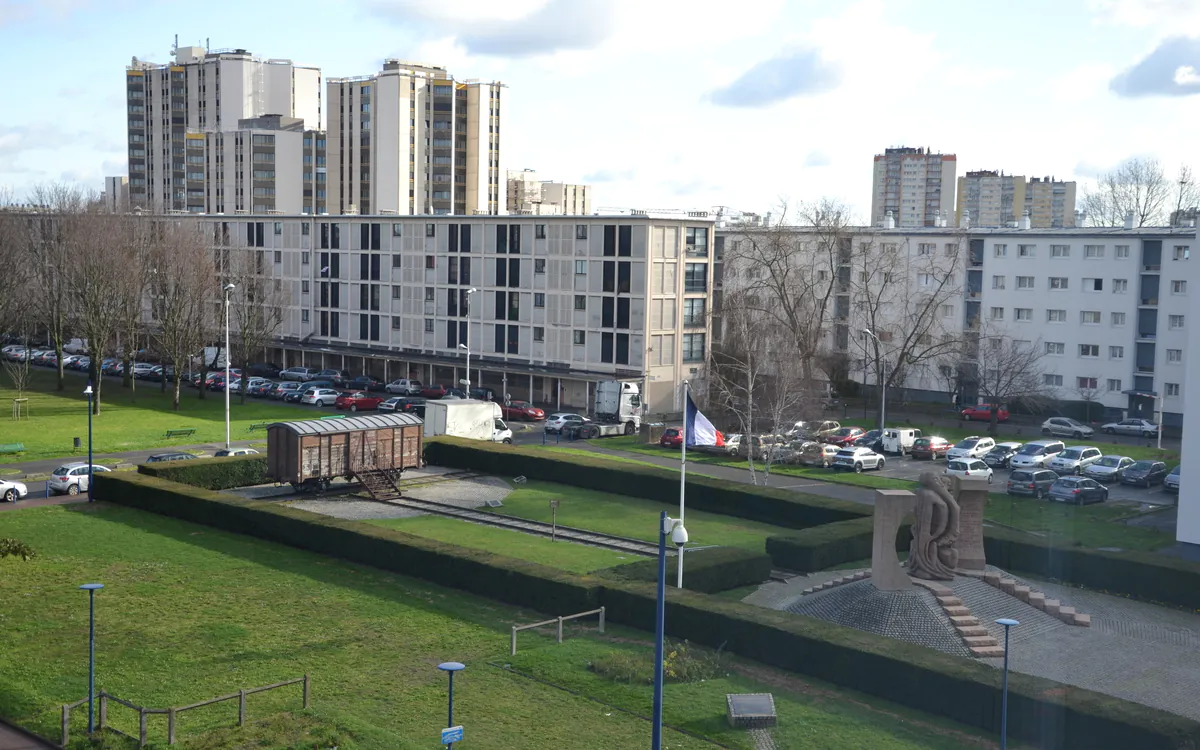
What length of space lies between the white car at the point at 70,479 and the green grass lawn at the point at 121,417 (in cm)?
883

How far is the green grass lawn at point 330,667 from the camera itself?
19.8 metres

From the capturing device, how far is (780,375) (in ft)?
171

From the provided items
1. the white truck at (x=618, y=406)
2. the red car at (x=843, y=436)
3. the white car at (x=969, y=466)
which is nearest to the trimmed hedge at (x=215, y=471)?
the white truck at (x=618, y=406)

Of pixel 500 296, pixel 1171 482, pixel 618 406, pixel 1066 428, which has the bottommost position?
pixel 1171 482

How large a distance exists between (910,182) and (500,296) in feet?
411

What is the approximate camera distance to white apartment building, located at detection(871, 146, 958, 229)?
16088 cm

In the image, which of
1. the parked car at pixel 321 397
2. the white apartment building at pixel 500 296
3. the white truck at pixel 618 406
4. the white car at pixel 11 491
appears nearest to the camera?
the white car at pixel 11 491

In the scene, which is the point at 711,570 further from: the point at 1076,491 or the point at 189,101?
the point at 189,101

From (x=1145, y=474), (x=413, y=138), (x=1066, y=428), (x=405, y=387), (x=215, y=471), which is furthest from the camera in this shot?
(x=413, y=138)

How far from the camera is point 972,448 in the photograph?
56.0m

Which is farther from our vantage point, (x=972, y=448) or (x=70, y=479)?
(x=972, y=448)

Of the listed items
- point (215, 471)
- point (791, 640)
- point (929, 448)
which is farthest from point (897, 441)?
point (791, 640)

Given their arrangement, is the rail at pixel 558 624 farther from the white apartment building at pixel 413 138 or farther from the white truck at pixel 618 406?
the white apartment building at pixel 413 138

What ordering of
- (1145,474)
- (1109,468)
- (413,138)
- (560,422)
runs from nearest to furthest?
(1145,474) < (1109,468) < (560,422) < (413,138)
